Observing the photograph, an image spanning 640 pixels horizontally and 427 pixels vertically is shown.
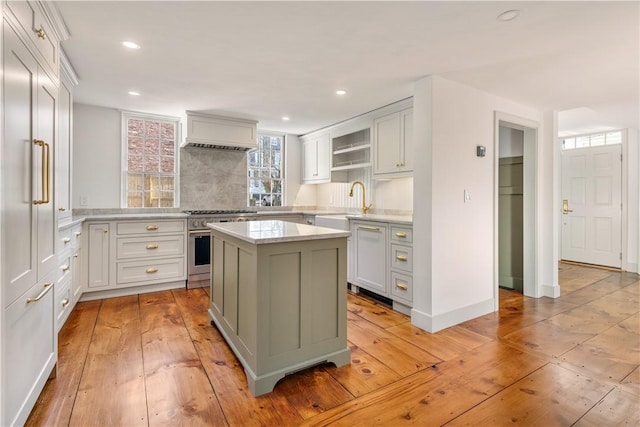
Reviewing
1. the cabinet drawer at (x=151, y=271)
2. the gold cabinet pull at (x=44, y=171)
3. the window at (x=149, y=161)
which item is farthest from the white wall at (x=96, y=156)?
the gold cabinet pull at (x=44, y=171)

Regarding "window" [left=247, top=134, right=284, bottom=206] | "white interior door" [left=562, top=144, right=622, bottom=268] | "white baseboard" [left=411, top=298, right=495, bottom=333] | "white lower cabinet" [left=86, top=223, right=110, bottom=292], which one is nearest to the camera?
"white baseboard" [left=411, top=298, right=495, bottom=333]

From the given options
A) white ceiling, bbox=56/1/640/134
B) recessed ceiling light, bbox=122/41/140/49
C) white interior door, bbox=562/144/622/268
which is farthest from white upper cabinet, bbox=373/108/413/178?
white interior door, bbox=562/144/622/268

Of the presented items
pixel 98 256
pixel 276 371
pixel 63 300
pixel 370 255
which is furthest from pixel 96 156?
pixel 276 371

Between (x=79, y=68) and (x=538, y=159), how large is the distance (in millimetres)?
4800

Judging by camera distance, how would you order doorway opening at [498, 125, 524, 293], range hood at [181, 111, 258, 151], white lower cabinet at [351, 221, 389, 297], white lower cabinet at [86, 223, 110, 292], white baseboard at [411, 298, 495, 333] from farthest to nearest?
1. range hood at [181, 111, 258, 151]
2. doorway opening at [498, 125, 524, 293]
3. white lower cabinet at [86, 223, 110, 292]
4. white lower cabinet at [351, 221, 389, 297]
5. white baseboard at [411, 298, 495, 333]

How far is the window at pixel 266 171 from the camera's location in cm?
546

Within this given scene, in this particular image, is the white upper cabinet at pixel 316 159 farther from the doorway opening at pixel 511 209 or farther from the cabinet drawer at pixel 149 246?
the doorway opening at pixel 511 209

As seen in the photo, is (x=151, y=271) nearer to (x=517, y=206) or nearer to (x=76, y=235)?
(x=76, y=235)

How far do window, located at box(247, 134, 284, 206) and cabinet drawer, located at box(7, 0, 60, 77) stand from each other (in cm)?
336

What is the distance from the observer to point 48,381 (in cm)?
200

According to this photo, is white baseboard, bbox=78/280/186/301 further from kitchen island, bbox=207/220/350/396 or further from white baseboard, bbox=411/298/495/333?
white baseboard, bbox=411/298/495/333

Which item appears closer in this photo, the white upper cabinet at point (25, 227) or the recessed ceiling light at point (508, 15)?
the white upper cabinet at point (25, 227)

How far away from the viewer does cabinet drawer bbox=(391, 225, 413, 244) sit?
3.14 m

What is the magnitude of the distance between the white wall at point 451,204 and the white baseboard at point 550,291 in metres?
1.06
